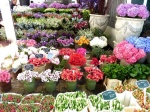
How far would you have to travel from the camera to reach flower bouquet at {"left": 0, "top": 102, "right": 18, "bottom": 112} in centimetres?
165

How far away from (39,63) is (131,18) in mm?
1765

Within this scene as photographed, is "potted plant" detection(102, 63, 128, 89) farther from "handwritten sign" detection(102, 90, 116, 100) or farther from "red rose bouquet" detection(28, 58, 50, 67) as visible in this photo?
"red rose bouquet" detection(28, 58, 50, 67)

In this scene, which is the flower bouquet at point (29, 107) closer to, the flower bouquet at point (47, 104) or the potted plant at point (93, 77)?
the flower bouquet at point (47, 104)

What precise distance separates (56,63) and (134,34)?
4.94 feet

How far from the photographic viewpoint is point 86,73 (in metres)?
2.57

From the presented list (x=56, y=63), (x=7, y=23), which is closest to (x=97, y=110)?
(x=56, y=63)

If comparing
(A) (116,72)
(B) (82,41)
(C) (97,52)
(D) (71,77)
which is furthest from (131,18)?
(D) (71,77)

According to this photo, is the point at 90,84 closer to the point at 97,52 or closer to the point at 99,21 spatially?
the point at 97,52

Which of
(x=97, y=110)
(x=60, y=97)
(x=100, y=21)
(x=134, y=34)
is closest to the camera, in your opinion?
(x=97, y=110)

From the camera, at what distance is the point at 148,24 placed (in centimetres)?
292

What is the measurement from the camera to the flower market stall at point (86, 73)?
5.49 feet

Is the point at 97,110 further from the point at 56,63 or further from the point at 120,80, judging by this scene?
the point at 56,63

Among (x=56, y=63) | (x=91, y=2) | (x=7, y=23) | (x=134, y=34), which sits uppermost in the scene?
(x=91, y=2)

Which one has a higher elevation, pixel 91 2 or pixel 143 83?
pixel 91 2
